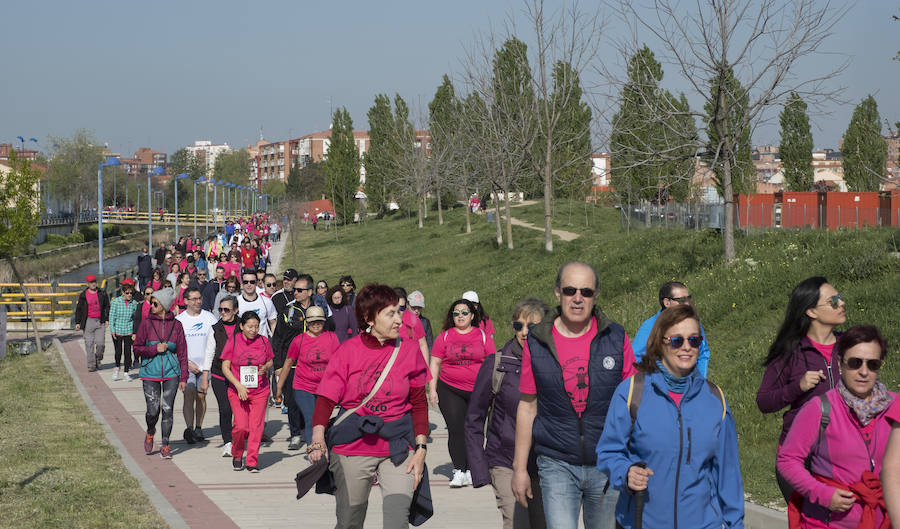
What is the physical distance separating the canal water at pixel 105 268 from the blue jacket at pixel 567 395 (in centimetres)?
4592

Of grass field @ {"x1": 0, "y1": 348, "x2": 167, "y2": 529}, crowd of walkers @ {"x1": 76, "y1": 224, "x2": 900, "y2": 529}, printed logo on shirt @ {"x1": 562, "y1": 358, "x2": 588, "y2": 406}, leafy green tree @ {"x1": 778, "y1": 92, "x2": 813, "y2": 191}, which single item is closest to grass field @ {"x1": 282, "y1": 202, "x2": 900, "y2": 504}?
crowd of walkers @ {"x1": 76, "y1": 224, "x2": 900, "y2": 529}

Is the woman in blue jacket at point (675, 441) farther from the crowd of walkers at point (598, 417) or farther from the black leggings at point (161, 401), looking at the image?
the black leggings at point (161, 401)

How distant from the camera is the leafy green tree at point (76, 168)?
116000 mm

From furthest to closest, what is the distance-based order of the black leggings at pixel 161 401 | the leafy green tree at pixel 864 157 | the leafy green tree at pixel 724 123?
the leafy green tree at pixel 864 157, the leafy green tree at pixel 724 123, the black leggings at pixel 161 401

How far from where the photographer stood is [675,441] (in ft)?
14.3

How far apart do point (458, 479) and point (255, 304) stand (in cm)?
475

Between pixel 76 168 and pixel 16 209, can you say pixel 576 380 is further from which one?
pixel 76 168

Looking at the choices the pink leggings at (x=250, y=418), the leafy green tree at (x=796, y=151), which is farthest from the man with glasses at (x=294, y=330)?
the leafy green tree at (x=796, y=151)

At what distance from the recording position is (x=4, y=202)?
28.6 m

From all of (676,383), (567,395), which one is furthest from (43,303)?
(676,383)

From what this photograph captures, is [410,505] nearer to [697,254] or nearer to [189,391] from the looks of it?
[189,391]

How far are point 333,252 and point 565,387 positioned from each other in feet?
183

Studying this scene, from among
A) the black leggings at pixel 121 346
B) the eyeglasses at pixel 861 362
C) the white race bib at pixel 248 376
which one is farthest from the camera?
the black leggings at pixel 121 346

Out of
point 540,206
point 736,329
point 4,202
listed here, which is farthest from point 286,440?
point 540,206
